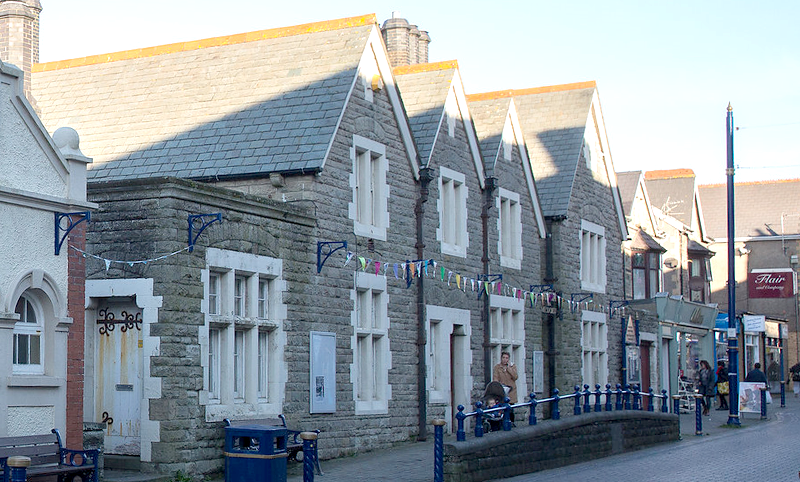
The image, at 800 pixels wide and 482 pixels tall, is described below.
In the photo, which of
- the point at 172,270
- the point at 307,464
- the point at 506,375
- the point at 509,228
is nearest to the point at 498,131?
the point at 509,228

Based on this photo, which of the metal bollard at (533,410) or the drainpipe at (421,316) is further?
the drainpipe at (421,316)

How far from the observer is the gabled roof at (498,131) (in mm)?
27289

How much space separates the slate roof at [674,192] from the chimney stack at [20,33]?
87.3 ft

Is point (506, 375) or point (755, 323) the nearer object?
point (506, 375)

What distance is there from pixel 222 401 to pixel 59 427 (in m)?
3.63

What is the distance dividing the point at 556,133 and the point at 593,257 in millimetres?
3590

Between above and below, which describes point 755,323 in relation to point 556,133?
below

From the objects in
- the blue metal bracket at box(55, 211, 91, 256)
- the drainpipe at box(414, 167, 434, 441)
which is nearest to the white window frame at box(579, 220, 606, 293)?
the drainpipe at box(414, 167, 434, 441)

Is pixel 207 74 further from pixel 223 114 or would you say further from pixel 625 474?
pixel 625 474

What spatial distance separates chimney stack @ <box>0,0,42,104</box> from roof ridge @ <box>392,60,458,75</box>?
306 inches

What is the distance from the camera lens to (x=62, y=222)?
14.4m

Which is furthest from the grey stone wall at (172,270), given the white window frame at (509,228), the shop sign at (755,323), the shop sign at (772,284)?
the shop sign at (772,284)

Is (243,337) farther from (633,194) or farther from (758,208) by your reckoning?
(758,208)

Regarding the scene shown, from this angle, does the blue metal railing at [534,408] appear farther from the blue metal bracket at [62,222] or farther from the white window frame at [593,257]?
the white window frame at [593,257]
